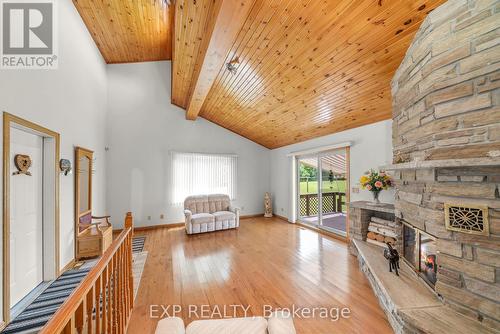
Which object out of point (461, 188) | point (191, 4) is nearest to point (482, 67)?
point (461, 188)

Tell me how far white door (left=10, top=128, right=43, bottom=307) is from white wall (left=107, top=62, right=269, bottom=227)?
236 cm

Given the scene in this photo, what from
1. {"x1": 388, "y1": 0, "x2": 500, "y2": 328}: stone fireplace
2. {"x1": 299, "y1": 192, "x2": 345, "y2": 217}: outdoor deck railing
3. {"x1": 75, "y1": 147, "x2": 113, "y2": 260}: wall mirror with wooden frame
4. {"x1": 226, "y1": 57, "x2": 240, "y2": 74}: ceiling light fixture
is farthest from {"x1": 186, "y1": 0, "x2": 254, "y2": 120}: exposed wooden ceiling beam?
{"x1": 299, "y1": 192, "x2": 345, "y2": 217}: outdoor deck railing

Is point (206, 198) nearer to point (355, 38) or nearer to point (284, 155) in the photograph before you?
point (284, 155)

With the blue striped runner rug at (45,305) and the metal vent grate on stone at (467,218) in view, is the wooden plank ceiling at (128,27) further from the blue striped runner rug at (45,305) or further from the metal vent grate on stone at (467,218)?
the metal vent grate on stone at (467,218)

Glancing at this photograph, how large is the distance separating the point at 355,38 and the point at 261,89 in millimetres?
1726

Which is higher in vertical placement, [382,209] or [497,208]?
[497,208]

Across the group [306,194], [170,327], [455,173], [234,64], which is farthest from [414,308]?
[306,194]

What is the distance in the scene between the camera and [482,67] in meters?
1.38

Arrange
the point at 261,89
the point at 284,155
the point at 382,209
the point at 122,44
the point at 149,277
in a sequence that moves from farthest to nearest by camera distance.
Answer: the point at 284,155 → the point at 122,44 → the point at 261,89 → the point at 382,209 → the point at 149,277

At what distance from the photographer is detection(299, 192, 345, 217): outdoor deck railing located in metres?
5.02

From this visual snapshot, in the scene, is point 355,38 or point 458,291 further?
point 355,38

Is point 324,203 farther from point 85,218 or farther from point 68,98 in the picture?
point 68,98

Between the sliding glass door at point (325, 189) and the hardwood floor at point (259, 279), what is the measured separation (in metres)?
0.74

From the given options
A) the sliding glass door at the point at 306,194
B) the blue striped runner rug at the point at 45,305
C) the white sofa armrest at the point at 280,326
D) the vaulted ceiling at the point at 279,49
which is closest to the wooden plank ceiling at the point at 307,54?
the vaulted ceiling at the point at 279,49
